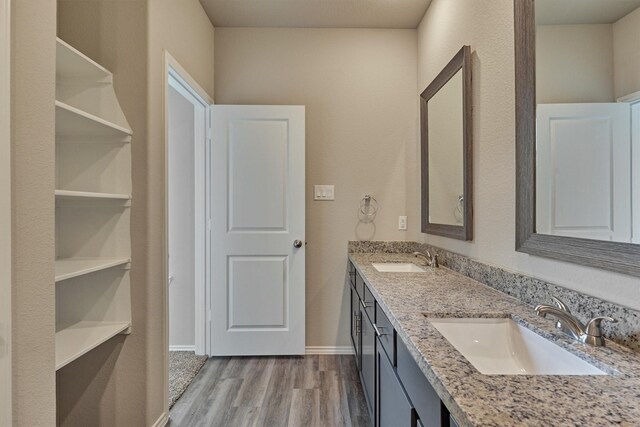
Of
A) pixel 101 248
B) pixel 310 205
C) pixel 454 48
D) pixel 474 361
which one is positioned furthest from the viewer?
pixel 310 205

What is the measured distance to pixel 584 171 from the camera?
1047mm

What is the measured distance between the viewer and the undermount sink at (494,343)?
103cm

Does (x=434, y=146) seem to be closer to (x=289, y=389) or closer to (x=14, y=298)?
(x=289, y=389)

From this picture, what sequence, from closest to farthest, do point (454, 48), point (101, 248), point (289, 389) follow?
point (101, 248), point (454, 48), point (289, 389)

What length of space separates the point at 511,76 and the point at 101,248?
6.76ft

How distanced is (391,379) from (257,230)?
169cm

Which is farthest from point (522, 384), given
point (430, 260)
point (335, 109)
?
point (335, 109)

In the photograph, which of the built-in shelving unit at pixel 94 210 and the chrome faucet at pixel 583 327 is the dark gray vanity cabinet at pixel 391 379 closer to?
the chrome faucet at pixel 583 327

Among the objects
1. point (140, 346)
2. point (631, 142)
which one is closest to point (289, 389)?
point (140, 346)

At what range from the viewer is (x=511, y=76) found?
1.41 metres

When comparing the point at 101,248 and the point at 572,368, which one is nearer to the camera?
the point at 572,368

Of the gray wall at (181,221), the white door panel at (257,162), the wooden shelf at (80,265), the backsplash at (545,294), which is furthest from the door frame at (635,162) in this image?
the gray wall at (181,221)

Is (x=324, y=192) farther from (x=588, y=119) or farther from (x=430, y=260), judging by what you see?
(x=588, y=119)
